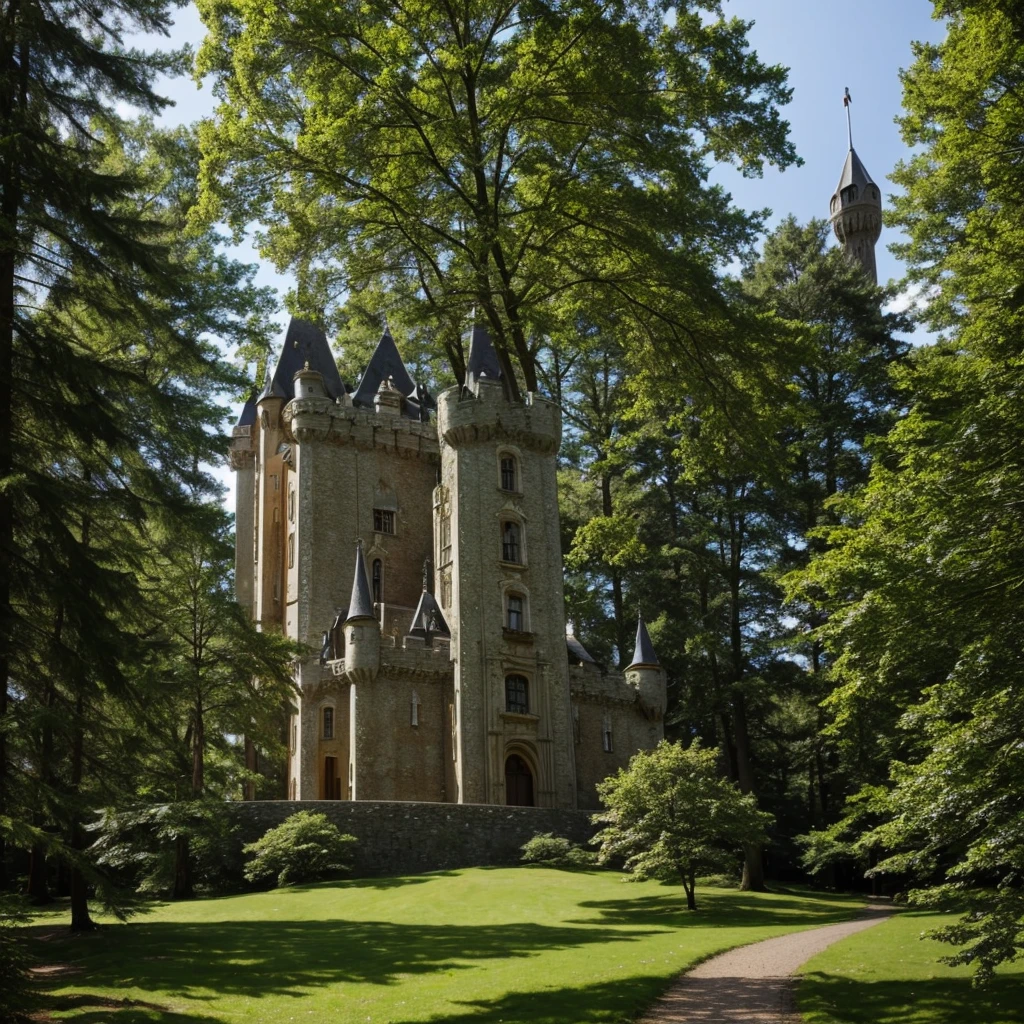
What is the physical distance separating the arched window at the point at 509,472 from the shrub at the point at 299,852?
49.0ft

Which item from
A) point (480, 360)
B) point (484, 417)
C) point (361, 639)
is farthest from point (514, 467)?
point (361, 639)

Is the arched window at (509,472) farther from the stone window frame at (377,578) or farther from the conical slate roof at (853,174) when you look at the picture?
the conical slate roof at (853,174)

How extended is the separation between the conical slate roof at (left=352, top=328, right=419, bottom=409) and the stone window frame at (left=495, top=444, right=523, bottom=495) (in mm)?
8891

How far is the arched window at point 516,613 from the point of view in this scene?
4034 cm

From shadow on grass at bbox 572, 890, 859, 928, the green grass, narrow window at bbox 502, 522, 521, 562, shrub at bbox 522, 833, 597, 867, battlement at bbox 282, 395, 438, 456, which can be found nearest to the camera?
the green grass

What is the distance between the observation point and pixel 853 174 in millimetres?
73125

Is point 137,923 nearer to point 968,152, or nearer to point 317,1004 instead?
point 317,1004

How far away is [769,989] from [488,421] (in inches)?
1121

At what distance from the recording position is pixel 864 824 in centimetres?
3372

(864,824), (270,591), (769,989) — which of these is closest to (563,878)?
(864,824)

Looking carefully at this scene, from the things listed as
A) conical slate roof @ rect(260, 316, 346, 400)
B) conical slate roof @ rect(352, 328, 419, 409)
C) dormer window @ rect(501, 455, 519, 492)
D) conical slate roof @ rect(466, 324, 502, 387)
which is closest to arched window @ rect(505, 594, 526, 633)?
dormer window @ rect(501, 455, 519, 492)

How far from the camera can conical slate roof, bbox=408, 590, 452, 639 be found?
41.0m

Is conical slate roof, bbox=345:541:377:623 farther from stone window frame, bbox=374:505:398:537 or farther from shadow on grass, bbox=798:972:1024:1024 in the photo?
shadow on grass, bbox=798:972:1024:1024

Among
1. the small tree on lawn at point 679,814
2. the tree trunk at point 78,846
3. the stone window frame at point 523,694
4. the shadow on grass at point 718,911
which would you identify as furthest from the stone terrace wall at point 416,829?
the tree trunk at point 78,846
